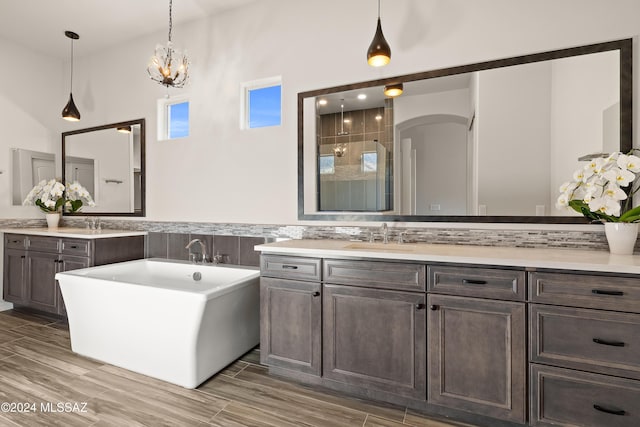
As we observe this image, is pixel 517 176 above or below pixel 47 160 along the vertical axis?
below

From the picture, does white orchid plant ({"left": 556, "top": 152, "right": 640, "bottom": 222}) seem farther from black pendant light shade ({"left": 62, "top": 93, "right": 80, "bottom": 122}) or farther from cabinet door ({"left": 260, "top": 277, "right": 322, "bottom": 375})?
black pendant light shade ({"left": 62, "top": 93, "right": 80, "bottom": 122})

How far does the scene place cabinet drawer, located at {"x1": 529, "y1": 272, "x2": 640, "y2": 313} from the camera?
56.6 inches

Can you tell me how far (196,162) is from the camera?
3.31 meters

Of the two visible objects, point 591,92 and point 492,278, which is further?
point 591,92

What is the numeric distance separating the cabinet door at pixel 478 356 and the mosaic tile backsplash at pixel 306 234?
0.67 metres

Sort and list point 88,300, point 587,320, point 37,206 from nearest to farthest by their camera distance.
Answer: point 587,320 → point 88,300 → point 37,206

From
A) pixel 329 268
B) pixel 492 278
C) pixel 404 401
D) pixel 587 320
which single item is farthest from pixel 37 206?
pixel 587 320

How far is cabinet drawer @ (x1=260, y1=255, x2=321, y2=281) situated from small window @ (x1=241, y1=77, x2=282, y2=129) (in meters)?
1.39

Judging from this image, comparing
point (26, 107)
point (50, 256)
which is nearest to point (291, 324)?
point (50, 256)

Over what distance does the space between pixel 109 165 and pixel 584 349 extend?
4.58 metres

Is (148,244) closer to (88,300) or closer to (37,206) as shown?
(88,300)

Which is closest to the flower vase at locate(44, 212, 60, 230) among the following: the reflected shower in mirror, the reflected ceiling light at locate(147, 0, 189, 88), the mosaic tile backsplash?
the mosaic tile backsplash

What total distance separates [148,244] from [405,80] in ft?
10.1

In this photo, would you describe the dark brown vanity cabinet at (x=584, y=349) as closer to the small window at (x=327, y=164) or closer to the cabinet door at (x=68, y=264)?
the small window at (x=327, y=164)
